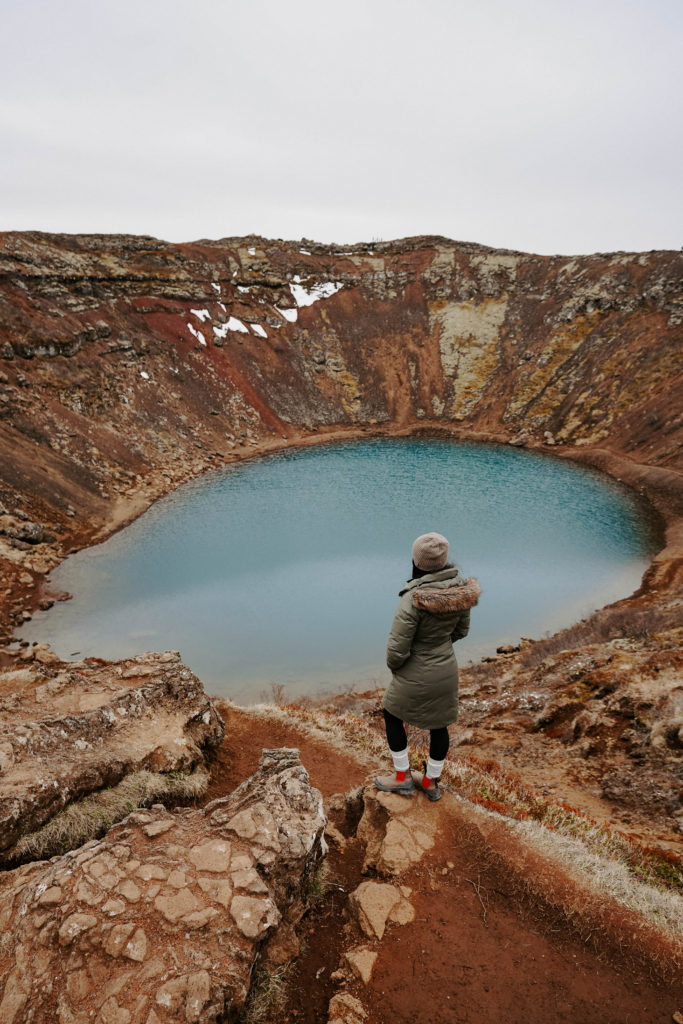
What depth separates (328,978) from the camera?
4539 millimetres

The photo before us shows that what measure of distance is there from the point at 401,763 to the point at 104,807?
387 cm

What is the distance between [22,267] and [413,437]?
3821 cm

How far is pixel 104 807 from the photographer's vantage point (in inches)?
269

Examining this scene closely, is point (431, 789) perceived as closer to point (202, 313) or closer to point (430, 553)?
point (430, 553)

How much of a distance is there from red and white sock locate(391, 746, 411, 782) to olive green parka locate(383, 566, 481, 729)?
0.55 meters

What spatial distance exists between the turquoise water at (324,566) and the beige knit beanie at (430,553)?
14192 millimetres

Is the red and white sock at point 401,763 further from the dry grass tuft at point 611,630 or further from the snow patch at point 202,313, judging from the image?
the snow patch at point 202,313

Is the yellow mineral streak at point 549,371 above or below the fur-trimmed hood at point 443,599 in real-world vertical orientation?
above

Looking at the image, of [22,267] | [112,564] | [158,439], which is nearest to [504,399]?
[158,439]

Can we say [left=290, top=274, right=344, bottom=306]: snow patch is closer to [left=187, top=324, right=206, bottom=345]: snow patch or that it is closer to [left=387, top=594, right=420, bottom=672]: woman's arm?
[left=187, top=324, right=206, bottom=345]: snow patch

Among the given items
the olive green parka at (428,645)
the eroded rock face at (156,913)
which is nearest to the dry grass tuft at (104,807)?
the eroded rock face at (156,913)

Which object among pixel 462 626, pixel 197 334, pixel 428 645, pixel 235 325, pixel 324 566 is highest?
pixel 235 325

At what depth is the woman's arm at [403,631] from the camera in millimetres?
5449

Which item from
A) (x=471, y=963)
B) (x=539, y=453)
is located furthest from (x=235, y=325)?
(x=471, y=963)
